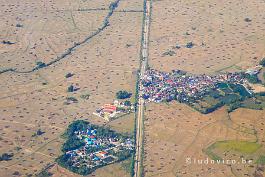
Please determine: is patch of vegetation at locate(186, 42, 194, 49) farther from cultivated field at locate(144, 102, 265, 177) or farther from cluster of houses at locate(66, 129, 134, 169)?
cluster of houses at locate(66, 129, 134, 169)

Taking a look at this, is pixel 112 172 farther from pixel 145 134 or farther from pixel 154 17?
pixel 154 17

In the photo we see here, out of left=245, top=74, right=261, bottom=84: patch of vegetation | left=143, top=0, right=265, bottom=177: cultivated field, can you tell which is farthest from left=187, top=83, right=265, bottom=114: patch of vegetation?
left=245, top=74, right=261, bottom=84: patch of vegetation

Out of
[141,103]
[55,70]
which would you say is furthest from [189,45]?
[55,70]

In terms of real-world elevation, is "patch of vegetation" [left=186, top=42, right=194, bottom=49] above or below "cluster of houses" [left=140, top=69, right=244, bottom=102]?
above

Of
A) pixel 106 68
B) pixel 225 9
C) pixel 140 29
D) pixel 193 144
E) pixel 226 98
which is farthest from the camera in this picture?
pixel 225 9

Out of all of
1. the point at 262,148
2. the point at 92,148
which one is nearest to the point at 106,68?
the point at 92,148

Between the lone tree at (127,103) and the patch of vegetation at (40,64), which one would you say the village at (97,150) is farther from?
the patch of vegetation at (40,64)
